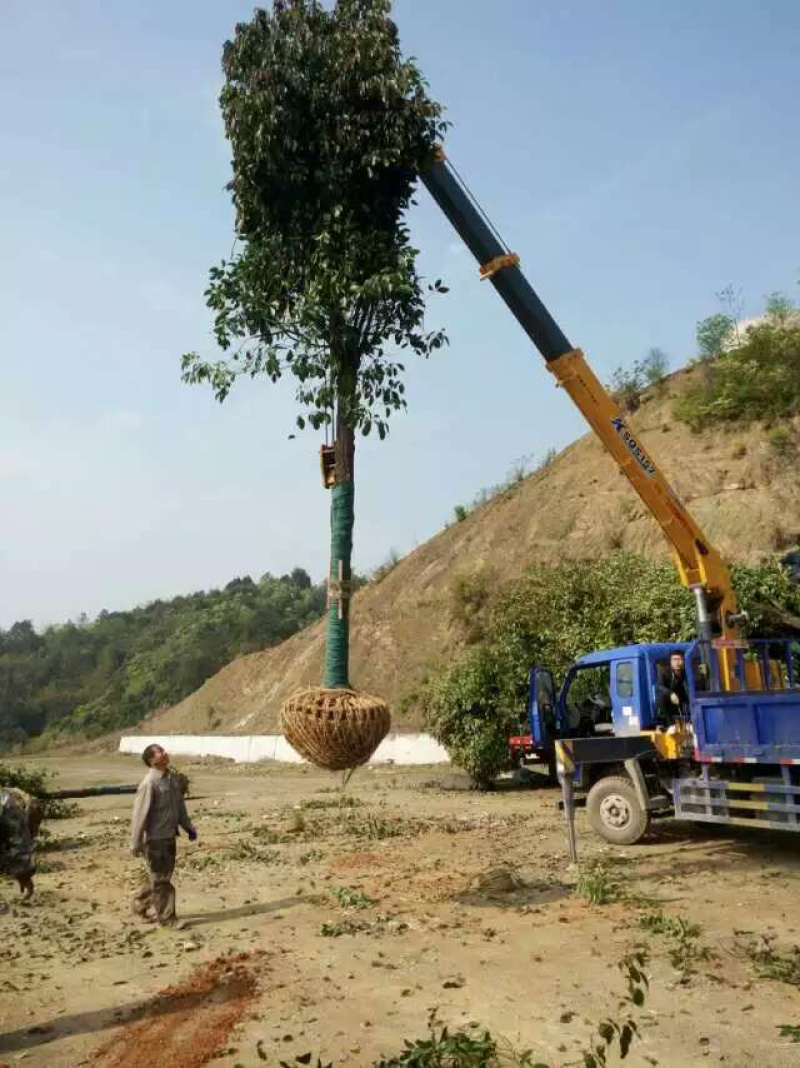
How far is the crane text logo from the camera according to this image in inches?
540

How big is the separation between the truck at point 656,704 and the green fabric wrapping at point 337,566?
4.10 metres

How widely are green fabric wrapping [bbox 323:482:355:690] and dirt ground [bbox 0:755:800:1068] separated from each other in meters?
2.33

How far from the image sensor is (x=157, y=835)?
9.10m

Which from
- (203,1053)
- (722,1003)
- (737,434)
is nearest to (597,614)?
(722,1003)

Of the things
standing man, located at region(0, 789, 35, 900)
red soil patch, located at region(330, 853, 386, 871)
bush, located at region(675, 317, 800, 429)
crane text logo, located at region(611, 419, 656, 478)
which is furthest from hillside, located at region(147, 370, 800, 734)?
standing man, located at region(0, 789, 35, 900)

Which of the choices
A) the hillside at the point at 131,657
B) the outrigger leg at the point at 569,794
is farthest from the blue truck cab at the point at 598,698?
the hillside at the point at 131,657

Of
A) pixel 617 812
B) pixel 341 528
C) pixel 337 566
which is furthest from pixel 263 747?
pixel 341 528

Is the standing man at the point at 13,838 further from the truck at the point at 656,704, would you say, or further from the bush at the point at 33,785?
the bush at the point at 33,785

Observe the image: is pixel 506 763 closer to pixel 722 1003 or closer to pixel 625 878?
pixel 625 878

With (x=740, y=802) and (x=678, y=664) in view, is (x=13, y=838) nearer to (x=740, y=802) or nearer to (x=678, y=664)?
(x=740, y=802)

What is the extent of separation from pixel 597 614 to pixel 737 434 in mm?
19075

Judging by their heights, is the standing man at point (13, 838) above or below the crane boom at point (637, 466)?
below

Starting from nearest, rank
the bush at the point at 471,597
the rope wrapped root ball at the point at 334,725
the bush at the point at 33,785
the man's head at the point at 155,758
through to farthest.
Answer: the rope wrapped root ball at the point at 334,725, the man's head at the point at 155,758, the bush at the point at 33,785, the bush at the point at 471,597

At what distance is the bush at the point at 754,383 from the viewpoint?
35.7m
